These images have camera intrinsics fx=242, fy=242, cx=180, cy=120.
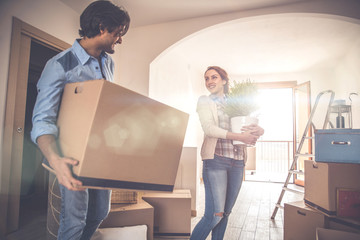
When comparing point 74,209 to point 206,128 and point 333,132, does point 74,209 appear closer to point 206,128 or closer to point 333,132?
point 206,128

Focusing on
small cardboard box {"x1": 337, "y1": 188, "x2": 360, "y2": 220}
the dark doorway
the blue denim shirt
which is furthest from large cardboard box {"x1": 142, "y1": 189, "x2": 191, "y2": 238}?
the dark doorway

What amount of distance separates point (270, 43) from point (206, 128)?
11.4 feet

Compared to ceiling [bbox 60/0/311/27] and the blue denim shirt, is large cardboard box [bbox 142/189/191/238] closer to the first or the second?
the blue denim shirt

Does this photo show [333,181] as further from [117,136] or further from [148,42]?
[148,42]

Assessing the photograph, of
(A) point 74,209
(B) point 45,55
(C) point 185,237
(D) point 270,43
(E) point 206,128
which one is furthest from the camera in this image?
(D) point 270,43

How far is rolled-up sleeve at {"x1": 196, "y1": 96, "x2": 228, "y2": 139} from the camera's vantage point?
56.9 inches

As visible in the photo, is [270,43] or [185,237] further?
[270,43]

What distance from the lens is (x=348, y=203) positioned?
1.74 meters

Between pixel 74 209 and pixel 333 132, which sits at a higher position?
pixel 333 132

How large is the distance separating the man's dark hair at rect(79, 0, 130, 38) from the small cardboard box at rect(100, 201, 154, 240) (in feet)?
4.80

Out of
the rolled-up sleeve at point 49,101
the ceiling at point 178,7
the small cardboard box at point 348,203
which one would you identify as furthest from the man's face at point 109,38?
the ceiling at point 178,7

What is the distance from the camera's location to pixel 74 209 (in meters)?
0.86

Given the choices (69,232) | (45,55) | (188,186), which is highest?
(45,55)

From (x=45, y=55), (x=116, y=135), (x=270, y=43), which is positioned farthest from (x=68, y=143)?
(x=270, y=43)
